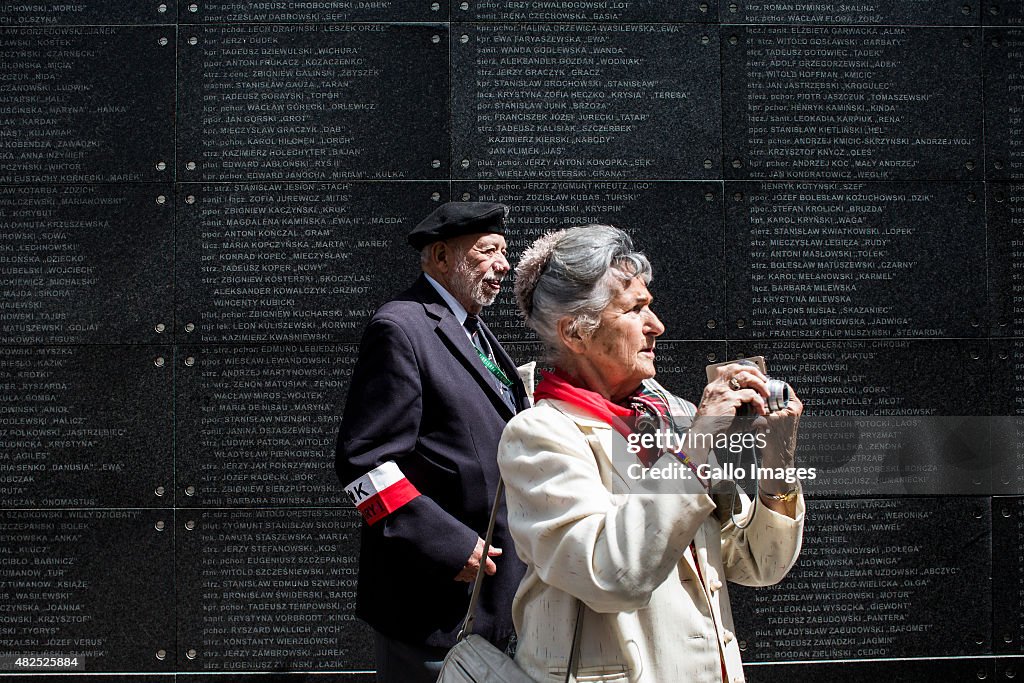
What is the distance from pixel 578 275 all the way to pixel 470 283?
4.30 ft

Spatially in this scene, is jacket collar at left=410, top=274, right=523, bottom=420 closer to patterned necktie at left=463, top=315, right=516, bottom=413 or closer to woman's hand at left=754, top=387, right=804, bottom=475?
patterned necktie at left=463, top=315, right=516, bottom=413

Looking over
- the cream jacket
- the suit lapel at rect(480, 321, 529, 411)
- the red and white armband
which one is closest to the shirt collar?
the suit lapel at rect(480, 321, 529, 411)

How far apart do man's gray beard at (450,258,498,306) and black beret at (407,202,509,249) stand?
0.35 ft

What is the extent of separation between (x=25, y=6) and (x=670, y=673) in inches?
163

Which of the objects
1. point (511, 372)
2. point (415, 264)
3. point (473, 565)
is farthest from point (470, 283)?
point (415, 264)

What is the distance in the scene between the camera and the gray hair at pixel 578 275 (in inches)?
80.9

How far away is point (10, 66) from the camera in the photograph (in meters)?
4.41

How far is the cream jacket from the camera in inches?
67.0

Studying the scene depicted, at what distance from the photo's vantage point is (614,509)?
1.79 metres

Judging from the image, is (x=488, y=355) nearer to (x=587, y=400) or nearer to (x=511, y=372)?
(x=511, y=372)

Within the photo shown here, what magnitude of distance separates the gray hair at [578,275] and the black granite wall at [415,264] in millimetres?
2216

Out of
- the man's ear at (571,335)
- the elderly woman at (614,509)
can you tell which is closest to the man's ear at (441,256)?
the elderly woman at (614,509)

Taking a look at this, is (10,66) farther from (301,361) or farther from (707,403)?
(707,403)

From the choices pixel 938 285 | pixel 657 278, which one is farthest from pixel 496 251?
pixel 938 285
